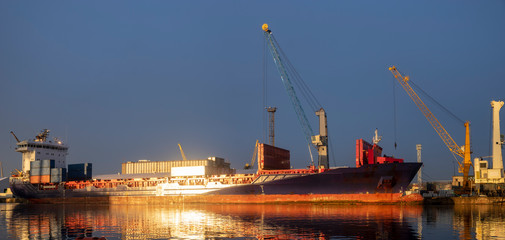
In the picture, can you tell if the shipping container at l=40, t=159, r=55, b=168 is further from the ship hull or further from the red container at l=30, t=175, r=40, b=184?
the ship hull

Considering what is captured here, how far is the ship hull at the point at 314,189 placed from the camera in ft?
179

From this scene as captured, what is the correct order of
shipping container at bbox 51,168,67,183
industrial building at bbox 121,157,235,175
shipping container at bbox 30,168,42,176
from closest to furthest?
1. industrial building at bbox 121,157,235,175
2. shipping container at bbox 51,168,67,183
3. shipping container at bbox 30,168,42,176

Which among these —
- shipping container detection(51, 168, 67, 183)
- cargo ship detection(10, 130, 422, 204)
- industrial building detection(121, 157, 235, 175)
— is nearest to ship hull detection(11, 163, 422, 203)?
cargo ship detection(10, 130, 422, 204)

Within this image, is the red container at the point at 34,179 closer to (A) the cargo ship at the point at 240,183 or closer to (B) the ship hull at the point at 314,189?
(A) the cargo ship at the point at 240,183

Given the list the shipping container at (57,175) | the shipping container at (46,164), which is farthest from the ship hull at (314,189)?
the shipping container at (46,164)

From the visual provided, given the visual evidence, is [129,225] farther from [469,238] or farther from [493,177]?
[493,177]

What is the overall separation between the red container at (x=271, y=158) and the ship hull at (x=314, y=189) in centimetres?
298

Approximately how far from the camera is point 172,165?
3199 inches

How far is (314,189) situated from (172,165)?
34.0 metres

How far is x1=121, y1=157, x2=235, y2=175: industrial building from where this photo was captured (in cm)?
7288

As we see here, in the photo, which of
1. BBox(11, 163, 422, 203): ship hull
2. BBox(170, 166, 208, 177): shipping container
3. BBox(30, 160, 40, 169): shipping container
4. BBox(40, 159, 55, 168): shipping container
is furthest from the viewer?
BBox(30, 160, 40, 169): shipping container

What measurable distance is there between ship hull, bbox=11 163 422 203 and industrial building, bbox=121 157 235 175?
21.3 feet

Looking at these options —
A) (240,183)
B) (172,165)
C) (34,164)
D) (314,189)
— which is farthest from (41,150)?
(314,189)

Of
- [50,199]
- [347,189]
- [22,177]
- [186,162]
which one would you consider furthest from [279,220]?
[22,177]
